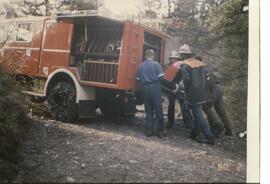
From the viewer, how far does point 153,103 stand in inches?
90.5

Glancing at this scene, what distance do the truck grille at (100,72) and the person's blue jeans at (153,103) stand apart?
0.66 feet

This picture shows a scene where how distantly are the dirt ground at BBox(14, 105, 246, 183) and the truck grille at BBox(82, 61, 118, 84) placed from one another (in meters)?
0.25

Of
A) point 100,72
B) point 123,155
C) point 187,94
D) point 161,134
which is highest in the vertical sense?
point 100,72

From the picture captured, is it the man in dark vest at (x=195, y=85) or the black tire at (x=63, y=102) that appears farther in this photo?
the black tire at (x=63, y=102)

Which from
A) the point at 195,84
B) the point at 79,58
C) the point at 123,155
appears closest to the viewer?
the point at 123,155

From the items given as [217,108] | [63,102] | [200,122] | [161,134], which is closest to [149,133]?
[161,134]

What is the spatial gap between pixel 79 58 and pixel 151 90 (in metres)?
0.49

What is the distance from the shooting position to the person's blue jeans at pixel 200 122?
2.24 metres

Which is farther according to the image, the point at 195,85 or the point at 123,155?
the point at 195,85

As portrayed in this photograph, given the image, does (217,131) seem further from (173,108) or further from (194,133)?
(173,108)

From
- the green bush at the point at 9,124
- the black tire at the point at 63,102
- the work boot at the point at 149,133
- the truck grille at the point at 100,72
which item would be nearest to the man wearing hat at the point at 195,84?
the work boot at the point at 149,133

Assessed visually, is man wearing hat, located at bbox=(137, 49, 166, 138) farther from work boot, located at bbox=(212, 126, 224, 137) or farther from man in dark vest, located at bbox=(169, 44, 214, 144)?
work boot, located at bbox=(212, 126, 224, 137)

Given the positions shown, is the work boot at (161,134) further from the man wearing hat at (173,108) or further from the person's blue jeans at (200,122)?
the person's blue jeans at (200,122)

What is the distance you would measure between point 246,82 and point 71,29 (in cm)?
108
